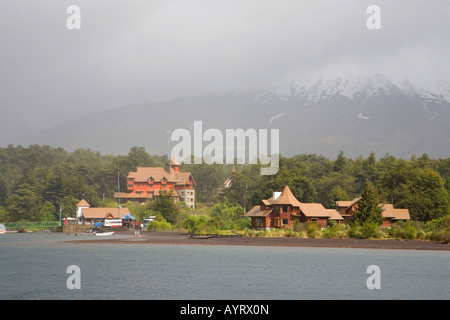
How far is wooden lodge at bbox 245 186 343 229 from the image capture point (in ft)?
311

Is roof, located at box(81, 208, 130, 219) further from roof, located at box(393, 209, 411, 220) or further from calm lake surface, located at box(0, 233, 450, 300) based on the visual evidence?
roof, located at box(393, 209, 411, 220)

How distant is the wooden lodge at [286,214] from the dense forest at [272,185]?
9.18 m

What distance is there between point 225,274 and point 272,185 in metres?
58.2

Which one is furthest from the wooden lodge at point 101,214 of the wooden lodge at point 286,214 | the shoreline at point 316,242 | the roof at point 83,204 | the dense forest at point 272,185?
the shoreline at point 316,242

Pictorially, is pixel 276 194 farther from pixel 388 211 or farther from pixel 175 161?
pixel 175 161

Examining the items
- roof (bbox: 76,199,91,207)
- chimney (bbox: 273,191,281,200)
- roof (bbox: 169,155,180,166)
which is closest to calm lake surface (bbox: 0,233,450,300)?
chimney (bbox: 273,191,281,200)

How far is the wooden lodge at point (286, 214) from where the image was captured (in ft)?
311

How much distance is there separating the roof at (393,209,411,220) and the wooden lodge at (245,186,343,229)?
8.91 m

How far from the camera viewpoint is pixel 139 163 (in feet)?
636

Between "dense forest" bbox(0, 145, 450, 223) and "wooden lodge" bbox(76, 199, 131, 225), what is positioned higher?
"dense forest" bbox(0, 145, 450, 223)

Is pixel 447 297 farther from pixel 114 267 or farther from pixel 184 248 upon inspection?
pixel 184 248

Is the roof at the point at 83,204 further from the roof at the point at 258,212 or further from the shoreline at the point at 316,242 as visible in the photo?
the roof at the point at 258,212

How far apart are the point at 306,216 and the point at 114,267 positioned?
153 feet
